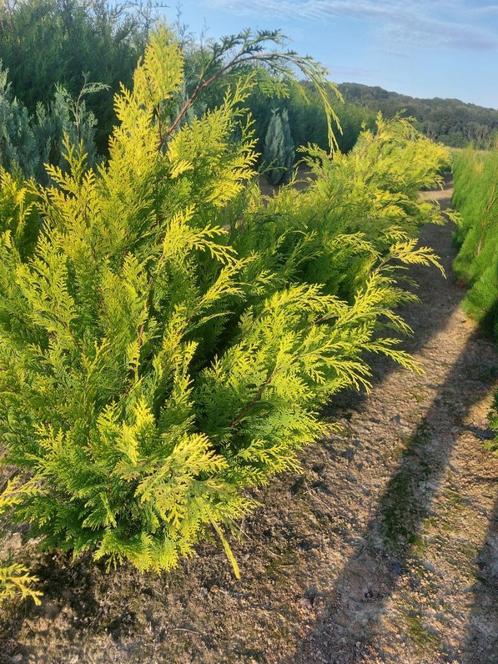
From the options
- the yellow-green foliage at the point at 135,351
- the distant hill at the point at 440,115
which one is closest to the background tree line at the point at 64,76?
the yellow-green foliage at the point at 135,351

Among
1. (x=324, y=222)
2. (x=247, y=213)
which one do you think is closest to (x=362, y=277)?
(x=324, y=222)

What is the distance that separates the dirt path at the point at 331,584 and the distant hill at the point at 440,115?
20.0 metres

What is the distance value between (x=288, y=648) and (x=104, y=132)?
6662 mm

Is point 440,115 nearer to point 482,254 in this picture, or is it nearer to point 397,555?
point 482,254

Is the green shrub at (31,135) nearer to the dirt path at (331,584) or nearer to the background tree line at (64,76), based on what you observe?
the background tree line at (64,76)

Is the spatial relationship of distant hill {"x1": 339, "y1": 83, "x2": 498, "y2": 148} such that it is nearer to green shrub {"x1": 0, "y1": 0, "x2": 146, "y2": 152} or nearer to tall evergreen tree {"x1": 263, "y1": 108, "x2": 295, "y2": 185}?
tall evergreen tree {"x1": 263, "y1": 108, "x2": 295, "y2": 185}

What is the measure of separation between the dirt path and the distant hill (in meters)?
20.0

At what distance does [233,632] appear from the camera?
2.27 metres

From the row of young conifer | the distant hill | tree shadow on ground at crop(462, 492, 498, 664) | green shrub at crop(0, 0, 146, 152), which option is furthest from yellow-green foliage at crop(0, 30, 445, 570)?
the distant hill

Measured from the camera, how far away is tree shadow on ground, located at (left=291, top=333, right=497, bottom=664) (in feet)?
7.64

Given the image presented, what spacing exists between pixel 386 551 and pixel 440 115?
56.2 meters

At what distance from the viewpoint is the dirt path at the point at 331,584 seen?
2.18m

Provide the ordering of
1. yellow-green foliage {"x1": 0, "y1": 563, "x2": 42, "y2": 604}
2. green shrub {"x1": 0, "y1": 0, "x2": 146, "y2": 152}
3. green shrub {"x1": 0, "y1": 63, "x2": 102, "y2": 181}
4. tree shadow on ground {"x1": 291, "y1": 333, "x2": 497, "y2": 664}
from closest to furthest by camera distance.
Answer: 1. yellow-green foliage {"x1": 0, "y1": 563, "x2": 42, "y2": 604}
2. tree shadow on ground {"x1": 291, "y1": 333, "x2": 497, "y2": 664}
3. green shrub {"x1": 0, "y1": 63, "x2": 102, "y2": 181}
4. green shrub {"x1": 0, "y1": 0, "x2": 146, "y2": 152}

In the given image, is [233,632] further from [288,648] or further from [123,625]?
[123,625]
